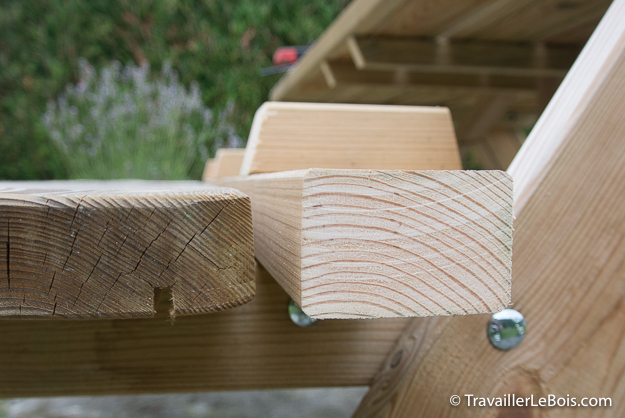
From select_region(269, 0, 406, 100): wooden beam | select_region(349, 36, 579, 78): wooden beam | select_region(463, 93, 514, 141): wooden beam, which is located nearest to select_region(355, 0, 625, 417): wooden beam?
select_region(269, 0, 406, 100): wooden beam

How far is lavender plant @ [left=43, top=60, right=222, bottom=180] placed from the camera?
482 centimetres

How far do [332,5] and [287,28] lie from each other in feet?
1.90

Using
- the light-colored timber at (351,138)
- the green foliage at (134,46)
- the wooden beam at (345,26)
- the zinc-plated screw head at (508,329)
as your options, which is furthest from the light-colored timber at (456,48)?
the green foliage at (134,46)

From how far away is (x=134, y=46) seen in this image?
19.9 feet

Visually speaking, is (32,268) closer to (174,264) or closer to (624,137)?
(174,264)

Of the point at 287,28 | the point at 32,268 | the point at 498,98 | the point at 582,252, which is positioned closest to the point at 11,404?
the point at 32,268

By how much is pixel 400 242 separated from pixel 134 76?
554 centimetres

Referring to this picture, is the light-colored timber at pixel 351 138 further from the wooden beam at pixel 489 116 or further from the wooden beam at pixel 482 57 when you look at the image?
the wooden beam at pixel 489 116

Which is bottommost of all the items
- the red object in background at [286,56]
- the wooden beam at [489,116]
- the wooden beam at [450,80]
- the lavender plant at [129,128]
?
the lavender plant at [129,128]

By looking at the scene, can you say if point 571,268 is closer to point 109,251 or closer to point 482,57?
point 109,251

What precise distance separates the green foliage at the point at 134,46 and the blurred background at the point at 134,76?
0.04 feet

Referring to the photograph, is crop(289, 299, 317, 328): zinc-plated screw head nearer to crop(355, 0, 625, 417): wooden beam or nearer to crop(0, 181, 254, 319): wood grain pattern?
crop(355, 0, 625, 417): wooden beam

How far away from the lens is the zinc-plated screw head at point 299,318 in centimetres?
75

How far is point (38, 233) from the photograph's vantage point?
1.43 ft
